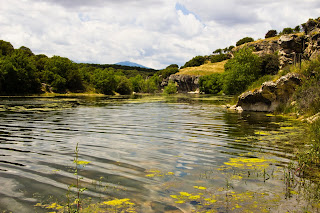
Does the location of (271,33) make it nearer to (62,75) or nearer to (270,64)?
(270,64)

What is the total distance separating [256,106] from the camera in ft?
106

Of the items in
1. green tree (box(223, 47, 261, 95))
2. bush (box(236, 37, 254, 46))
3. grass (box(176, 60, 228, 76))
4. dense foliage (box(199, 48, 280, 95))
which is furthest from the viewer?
bush (box(236, 37, 254, 46))

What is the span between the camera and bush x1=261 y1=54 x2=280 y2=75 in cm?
5705

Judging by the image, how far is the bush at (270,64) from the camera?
187 feet

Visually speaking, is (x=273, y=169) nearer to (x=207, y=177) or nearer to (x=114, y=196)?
(x=207, y=177)

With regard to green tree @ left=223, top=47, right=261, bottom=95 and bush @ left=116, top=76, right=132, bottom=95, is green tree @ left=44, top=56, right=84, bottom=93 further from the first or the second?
green tree @ left=223, top=47, right=261, bottom=95

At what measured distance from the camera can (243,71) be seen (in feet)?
179

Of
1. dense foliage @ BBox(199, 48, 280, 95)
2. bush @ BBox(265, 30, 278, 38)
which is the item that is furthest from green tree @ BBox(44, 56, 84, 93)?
bush @ BBox(265, 30, 278, 38)

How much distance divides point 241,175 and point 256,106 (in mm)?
26116

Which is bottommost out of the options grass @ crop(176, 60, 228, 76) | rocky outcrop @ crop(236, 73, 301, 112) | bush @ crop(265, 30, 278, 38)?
rocky outcrop @ crop(236, 73, 301, 112)

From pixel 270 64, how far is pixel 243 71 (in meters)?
7.54

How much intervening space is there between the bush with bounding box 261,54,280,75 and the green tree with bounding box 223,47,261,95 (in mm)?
1557

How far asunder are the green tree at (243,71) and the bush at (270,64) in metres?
1.56

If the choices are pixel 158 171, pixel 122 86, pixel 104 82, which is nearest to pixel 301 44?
pixel 158 171
